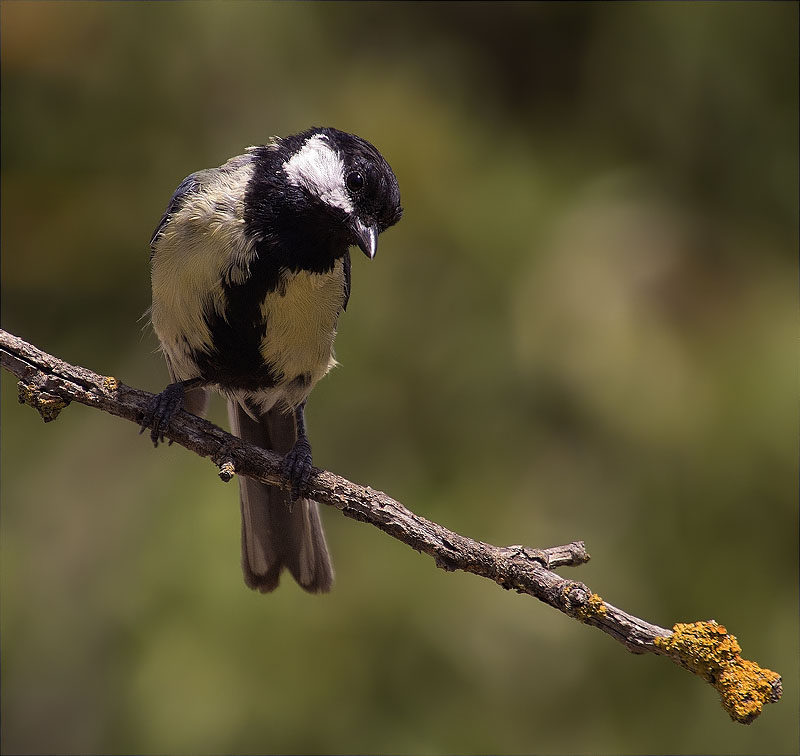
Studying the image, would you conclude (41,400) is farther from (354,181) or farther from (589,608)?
(589,608)

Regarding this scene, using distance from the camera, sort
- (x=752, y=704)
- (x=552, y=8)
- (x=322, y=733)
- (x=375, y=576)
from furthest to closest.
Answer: (x=552, y=8) → (x=375, y=576) → (x=322, y=733) → (x=752, y=704)

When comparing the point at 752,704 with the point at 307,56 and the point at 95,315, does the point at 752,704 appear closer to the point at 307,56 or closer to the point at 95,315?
the point at 95,315

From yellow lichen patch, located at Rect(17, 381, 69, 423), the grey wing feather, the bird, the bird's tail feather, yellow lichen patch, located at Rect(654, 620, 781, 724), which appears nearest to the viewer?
yellow lichen patch, located at Rect(654, 620, 781, 724)

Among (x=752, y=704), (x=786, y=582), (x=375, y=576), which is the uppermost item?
(x=786, y=582)

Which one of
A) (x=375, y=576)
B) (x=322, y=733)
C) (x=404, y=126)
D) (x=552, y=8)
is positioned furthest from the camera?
(x=552, y=8)

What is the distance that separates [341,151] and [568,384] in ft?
5.44

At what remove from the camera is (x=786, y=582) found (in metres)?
3.46

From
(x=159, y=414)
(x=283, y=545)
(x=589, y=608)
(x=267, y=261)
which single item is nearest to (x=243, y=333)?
(x=267, y=261)

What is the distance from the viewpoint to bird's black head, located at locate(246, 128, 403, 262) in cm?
250

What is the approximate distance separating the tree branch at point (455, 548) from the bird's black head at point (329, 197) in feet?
2.03

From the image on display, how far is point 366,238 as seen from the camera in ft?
8.16

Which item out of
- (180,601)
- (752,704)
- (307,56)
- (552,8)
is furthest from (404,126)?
(752,704)

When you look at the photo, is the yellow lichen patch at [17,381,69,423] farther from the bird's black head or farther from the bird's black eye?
the bird's black eye

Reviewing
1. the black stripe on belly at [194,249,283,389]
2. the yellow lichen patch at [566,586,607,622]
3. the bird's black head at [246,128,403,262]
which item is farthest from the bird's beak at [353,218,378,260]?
the yellow lichen patch at [566,586,607,622]
